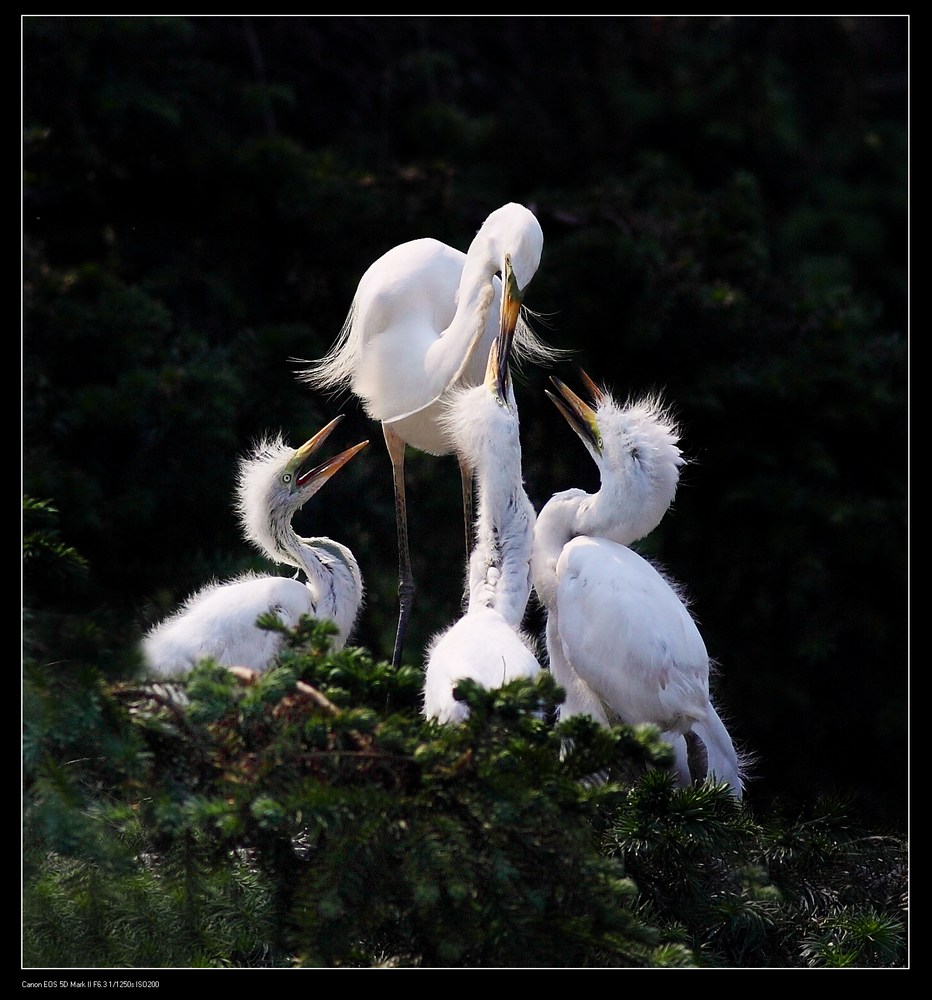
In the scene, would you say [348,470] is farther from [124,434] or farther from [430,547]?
[124,434]

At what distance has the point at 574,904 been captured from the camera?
1.76 metres

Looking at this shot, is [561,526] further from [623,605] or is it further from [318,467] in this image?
[318,467]

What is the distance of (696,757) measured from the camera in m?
2.79

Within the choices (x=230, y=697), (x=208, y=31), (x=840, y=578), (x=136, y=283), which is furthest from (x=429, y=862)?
(x=208, y=31)

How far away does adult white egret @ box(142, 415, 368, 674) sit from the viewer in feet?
9.29

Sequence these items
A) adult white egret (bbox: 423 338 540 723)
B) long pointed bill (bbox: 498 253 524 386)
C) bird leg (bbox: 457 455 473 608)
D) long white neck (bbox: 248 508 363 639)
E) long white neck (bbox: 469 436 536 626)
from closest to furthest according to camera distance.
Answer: adult white egret (bbox: 423 338 540 723) → long white neck (bbox: 469 436 536 626) → long pointed bill (bbox: 498 253 524 386) → long white neck (bbox: 248 508 363 639) → bird leg (bbox: 457 455 473 608)

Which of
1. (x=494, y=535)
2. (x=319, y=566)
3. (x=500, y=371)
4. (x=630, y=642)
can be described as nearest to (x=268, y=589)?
(x=319, y=566)

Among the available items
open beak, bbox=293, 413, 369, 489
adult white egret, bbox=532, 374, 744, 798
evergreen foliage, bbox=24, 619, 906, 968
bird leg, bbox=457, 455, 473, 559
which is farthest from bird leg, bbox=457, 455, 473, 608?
evergreen foliage, bbox=24, 619, 906, 968

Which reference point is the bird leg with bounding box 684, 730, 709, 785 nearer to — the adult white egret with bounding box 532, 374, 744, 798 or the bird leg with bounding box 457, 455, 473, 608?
the adult white egret with bounding box 532, 374, 744, 798

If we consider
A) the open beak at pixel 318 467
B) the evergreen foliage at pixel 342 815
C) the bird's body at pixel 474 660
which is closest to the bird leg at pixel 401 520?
the open beak at pixel 318 467

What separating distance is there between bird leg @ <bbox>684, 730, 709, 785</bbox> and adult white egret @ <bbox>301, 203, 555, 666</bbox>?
2.90 ft

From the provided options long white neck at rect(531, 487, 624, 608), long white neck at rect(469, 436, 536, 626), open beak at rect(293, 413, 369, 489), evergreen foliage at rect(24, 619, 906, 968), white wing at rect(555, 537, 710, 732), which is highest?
open beak at rect(293, 413, 369, 489)

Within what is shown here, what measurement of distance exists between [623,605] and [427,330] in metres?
1.15

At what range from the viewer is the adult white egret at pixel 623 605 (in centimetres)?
266
